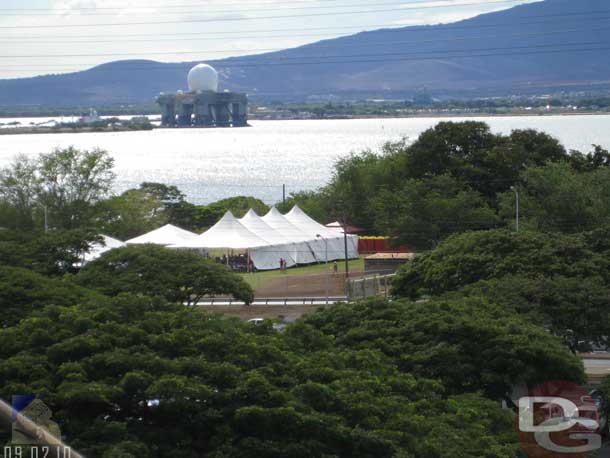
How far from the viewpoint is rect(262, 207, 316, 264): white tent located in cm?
4378

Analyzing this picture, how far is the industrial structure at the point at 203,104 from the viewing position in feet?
570

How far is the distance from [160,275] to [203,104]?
6147 inches

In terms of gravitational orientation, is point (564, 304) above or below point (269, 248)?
above

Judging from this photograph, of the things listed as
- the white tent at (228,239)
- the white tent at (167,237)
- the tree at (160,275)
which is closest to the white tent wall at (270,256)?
the white tent at (228,239)

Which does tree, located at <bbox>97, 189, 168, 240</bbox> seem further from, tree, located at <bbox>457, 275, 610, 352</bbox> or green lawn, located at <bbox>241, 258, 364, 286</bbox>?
tree, located at <bbox>457, 275, 610, 352</bbox>

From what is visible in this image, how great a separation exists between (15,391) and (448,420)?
5.27 metres

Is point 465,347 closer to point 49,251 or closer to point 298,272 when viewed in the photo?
point 49,251

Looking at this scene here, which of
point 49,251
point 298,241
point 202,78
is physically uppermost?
point 202,78

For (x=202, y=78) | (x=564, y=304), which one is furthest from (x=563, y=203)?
(x=202, y=78)

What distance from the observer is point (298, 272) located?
4169 cm

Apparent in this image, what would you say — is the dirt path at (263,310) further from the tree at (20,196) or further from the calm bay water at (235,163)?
the calm bay water at (235,163)

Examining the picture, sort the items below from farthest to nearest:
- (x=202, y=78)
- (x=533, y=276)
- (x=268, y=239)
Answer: (x=202, y=78), (x=268, y=239), (x=533, y=276)

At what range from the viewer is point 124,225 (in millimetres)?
47469

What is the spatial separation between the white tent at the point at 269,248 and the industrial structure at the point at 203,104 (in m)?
128
